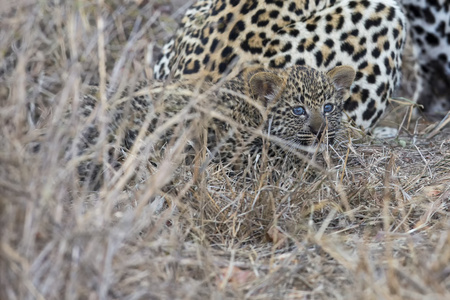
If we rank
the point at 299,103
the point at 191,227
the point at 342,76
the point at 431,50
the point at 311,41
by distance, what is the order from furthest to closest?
the point at 431,50, the point at 311,41, the point at 342,76, the point at 299,103, the point at 191,227

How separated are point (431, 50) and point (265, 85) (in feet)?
7.63

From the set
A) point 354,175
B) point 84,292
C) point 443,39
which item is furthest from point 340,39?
point 84,292

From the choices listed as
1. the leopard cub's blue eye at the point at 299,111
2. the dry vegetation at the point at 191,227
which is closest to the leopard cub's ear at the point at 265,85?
the leopard cub's blue eye at the point at 299,111

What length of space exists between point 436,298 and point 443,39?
3688mm

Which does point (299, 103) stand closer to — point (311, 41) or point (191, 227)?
point (311, 41)

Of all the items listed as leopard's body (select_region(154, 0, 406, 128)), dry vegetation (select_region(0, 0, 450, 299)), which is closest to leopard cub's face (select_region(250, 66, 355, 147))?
dry vegetation (select_region(0, 0, 450, 299))

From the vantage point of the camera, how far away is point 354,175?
3986 millimetres

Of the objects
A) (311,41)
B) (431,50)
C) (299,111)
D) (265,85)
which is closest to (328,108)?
(299,111)

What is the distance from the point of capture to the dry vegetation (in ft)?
7.72

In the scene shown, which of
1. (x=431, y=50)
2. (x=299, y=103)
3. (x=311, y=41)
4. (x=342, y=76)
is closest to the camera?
(x=299, y=103)

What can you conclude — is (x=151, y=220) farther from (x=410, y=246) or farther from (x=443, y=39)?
(x=443, y=39)

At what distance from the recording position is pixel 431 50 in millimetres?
5672

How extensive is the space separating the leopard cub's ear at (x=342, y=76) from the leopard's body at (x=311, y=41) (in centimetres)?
31

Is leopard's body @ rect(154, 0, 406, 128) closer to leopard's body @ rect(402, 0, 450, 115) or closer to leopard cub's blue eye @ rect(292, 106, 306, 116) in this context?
leopard cub's blue eye @ rect(292, 106, 306, 116)
